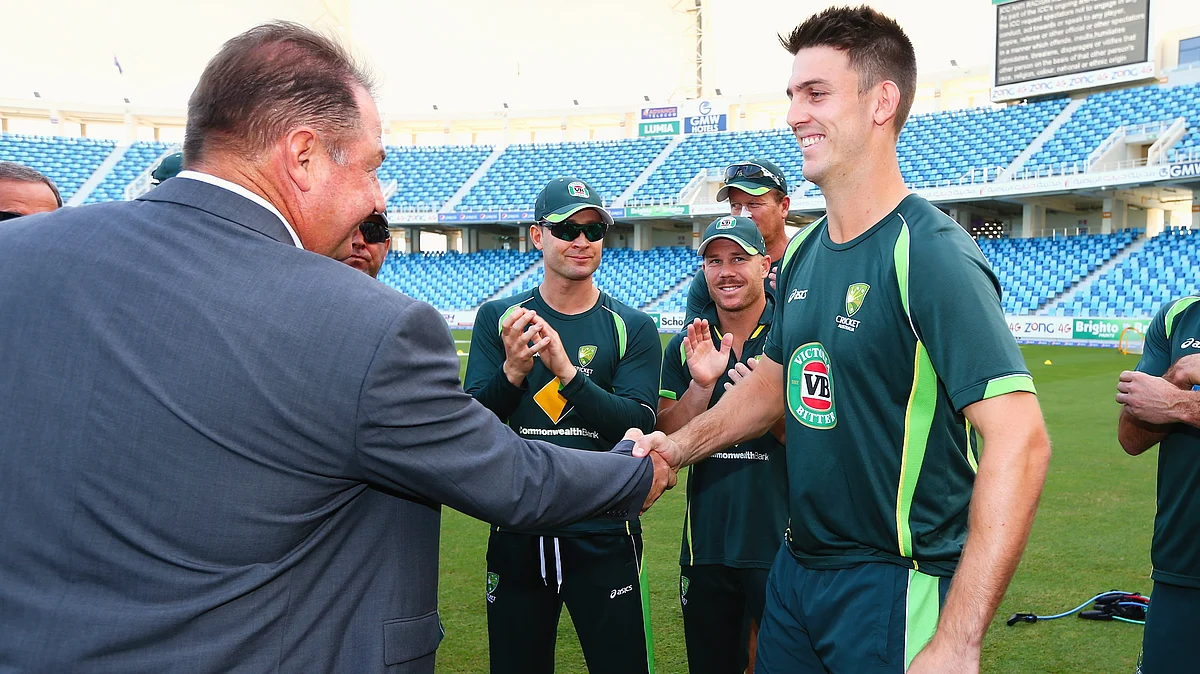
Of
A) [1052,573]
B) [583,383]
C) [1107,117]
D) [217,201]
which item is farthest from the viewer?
[1107,117]

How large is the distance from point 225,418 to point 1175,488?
3804 millimetres

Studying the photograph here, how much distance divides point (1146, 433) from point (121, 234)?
13.9ft

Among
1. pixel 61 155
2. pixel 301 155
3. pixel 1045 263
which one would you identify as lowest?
pixel 1045 263

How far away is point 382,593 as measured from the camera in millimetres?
1981

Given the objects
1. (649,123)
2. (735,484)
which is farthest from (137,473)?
(649,123)

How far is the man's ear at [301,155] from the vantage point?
192cm

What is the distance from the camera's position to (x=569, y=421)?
4180mm

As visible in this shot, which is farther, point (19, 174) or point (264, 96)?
point (19, 174)

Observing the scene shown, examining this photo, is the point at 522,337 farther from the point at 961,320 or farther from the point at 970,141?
the point at 970,141

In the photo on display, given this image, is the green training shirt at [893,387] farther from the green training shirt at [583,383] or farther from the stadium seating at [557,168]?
the stadium seating at [557,168]

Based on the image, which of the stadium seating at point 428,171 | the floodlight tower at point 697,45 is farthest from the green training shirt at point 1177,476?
the floodlight tower at point 697,45

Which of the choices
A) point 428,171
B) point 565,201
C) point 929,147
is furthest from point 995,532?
point 428,171

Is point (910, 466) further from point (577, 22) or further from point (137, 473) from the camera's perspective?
point (577, 22)

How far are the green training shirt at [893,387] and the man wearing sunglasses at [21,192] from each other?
3772 mm
